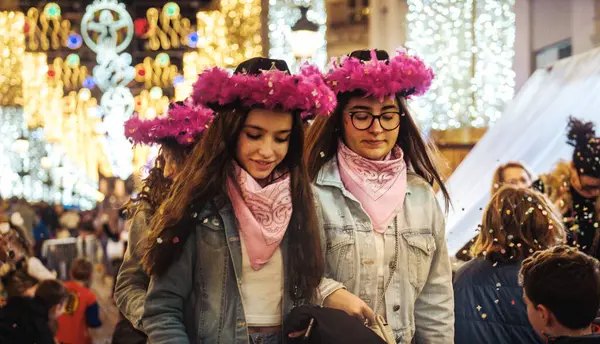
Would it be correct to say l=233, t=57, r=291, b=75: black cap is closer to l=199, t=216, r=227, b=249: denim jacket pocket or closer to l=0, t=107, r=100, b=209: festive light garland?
l=199, t=216, r=227, b=249: denim jacket pocket

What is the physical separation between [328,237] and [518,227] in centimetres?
134

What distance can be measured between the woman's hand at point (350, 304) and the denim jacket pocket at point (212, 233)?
0.45 metres

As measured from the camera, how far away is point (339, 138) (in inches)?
157

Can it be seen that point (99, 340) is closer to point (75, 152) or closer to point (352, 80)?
point (352, 80)

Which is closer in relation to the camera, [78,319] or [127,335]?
[127,335]

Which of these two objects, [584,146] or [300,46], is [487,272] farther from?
[300,46]

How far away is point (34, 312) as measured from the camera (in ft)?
21.8

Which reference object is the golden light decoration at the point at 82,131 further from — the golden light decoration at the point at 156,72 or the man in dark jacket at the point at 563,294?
the man in dark jacket at the point at 563,294

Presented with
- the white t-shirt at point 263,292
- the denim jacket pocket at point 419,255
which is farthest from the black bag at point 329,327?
the denim jacket pocket at point 419,255

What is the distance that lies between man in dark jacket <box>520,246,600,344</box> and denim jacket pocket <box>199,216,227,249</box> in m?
1.16

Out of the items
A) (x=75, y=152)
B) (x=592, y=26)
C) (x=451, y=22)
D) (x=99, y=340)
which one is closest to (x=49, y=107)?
(x=75, y=152)

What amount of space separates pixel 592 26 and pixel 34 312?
6024mm

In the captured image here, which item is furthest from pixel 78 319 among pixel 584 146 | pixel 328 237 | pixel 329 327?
pixel 329 327

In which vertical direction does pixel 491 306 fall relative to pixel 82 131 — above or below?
above
